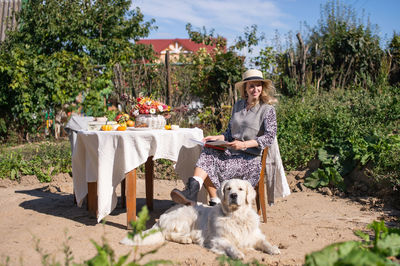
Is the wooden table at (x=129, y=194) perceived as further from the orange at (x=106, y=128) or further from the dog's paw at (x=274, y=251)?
the dog's paw at (x=274, y=251)

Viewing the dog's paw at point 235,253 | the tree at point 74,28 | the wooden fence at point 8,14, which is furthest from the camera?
the wooden fence at point 8,14

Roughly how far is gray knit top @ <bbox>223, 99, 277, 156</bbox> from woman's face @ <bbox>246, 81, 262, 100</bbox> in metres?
0.11

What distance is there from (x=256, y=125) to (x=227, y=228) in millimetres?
1410

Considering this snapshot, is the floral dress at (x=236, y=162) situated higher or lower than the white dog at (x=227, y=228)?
higher

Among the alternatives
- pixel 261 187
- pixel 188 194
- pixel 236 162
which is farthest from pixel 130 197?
pixel 261 187

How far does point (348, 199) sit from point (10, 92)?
7.93 metres

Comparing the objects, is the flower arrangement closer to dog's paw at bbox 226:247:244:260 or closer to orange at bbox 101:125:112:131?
orange at bbox 101:125:112:131

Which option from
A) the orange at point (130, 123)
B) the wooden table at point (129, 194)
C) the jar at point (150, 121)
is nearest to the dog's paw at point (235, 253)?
the wooden table at point (129, 194)

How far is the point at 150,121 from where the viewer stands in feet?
14.7

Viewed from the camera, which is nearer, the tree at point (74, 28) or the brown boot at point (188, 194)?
the brown boot at point (188, 194)

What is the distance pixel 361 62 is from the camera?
1020 cm

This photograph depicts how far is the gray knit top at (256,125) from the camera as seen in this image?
420cm

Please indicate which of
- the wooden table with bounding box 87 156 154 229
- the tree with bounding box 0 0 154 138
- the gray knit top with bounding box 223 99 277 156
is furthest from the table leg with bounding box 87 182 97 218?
the tree with bounding box 0 0 154 138

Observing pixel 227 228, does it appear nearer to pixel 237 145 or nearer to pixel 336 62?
pixel 237 145
